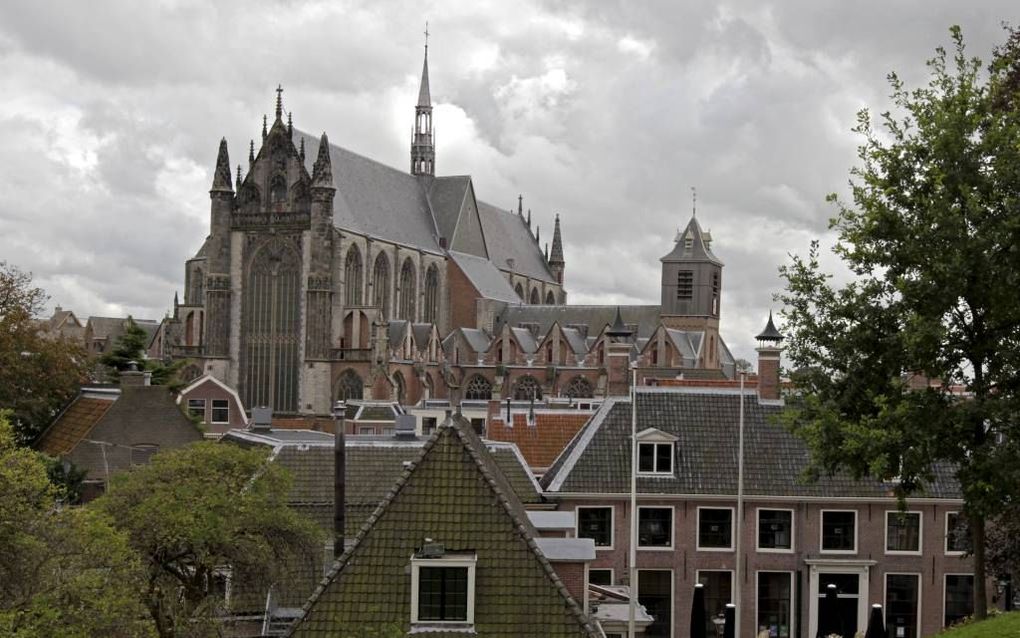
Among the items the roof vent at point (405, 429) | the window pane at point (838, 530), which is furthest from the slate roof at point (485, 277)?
the window pane at point (838, 530)

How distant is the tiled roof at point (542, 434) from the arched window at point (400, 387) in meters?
54.9

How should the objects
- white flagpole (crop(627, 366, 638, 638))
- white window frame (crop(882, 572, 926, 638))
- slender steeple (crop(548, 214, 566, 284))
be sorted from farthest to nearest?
slender steeple (crop(548, 214, 566, 284)) < white window frame (crop(882, 572, 926, 638)) < white flagpole (crop(627, 366, 638, 638))

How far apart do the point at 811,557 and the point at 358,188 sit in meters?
76.4

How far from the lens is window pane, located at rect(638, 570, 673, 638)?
34.1 meters

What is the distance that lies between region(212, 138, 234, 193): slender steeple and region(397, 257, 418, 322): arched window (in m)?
15.7

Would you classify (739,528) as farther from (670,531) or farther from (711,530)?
(670,531)

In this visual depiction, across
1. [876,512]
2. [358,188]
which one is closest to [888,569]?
[876,512]

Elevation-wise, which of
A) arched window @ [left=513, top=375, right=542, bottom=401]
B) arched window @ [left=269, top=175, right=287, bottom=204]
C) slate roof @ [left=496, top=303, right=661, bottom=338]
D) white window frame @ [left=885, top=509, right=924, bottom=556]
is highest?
arched window @ [left=269, top=175, right=287, bottom=204]

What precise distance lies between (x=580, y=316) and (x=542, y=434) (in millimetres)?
76319

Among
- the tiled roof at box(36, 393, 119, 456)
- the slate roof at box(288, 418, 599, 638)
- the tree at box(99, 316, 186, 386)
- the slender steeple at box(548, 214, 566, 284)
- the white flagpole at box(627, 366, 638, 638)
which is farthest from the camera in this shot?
the slender steeple at box(548, 214, 566, 284)

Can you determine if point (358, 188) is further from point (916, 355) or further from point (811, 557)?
point (916, 355)

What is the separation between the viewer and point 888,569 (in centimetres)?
3431

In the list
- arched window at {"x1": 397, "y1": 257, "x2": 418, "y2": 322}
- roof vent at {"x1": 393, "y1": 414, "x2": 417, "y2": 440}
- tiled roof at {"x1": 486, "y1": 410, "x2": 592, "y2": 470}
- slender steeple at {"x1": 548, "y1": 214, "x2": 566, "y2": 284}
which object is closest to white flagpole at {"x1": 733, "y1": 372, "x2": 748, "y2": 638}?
tiled roof at {"x1": 486, "y1": 410, "x2": 592, "y2": 470}

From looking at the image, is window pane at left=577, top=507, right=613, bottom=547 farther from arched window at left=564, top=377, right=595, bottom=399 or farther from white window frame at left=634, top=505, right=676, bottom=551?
arched window at left=564, top=377, right=595, bottom=399
